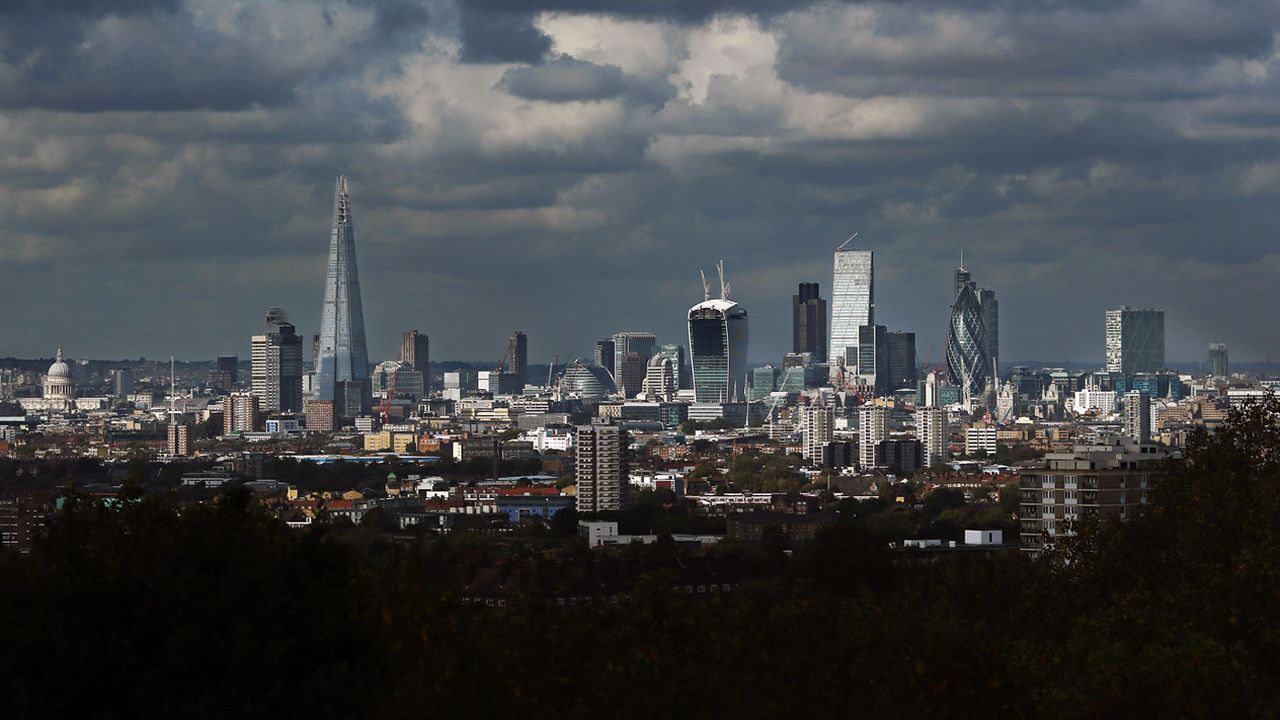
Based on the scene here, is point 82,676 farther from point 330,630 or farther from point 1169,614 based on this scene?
point 1169,614


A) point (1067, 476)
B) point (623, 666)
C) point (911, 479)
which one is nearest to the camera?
point (623, 666)

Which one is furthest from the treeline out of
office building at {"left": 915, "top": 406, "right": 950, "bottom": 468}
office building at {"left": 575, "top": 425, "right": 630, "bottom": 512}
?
office building at {"left": 915, "top": 406, "right": 950, "bottom": 468}

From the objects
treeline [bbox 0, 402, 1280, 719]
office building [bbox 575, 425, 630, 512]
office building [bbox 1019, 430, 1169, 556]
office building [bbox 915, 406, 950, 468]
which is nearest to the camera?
treeline [bbox 0, 402, 1280, 719]

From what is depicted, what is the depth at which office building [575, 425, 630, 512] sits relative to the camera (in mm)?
127688

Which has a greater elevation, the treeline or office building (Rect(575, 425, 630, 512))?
office building (Rect(575, 425, 630, 512))

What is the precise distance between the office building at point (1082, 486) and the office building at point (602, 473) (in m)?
56.2

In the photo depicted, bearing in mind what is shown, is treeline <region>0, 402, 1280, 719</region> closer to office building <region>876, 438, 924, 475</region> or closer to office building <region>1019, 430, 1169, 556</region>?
office building <region>1019, 430, 1169, 556</region>

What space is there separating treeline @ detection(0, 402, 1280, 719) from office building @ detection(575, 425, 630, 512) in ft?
279

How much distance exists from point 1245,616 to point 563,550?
5548 centimetres

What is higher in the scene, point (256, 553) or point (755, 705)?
point (256, 553)

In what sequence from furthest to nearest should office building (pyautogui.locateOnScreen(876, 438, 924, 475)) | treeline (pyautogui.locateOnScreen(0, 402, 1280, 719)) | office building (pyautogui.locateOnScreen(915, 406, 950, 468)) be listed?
office building (pyautogui.locateOnScreen(915, 406, 950, 468)), office building (pyautogui.locateOnScreen(876, 438, 924, 475)), treeline (pyautogui.locateOnScreen(0, 402, 1280, 719))

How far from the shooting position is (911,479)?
6053 inches

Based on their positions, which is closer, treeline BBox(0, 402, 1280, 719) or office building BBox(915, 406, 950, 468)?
treeline BBox(0, 402, 1280, 719)

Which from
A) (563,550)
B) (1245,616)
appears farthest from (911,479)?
(1245,616)
